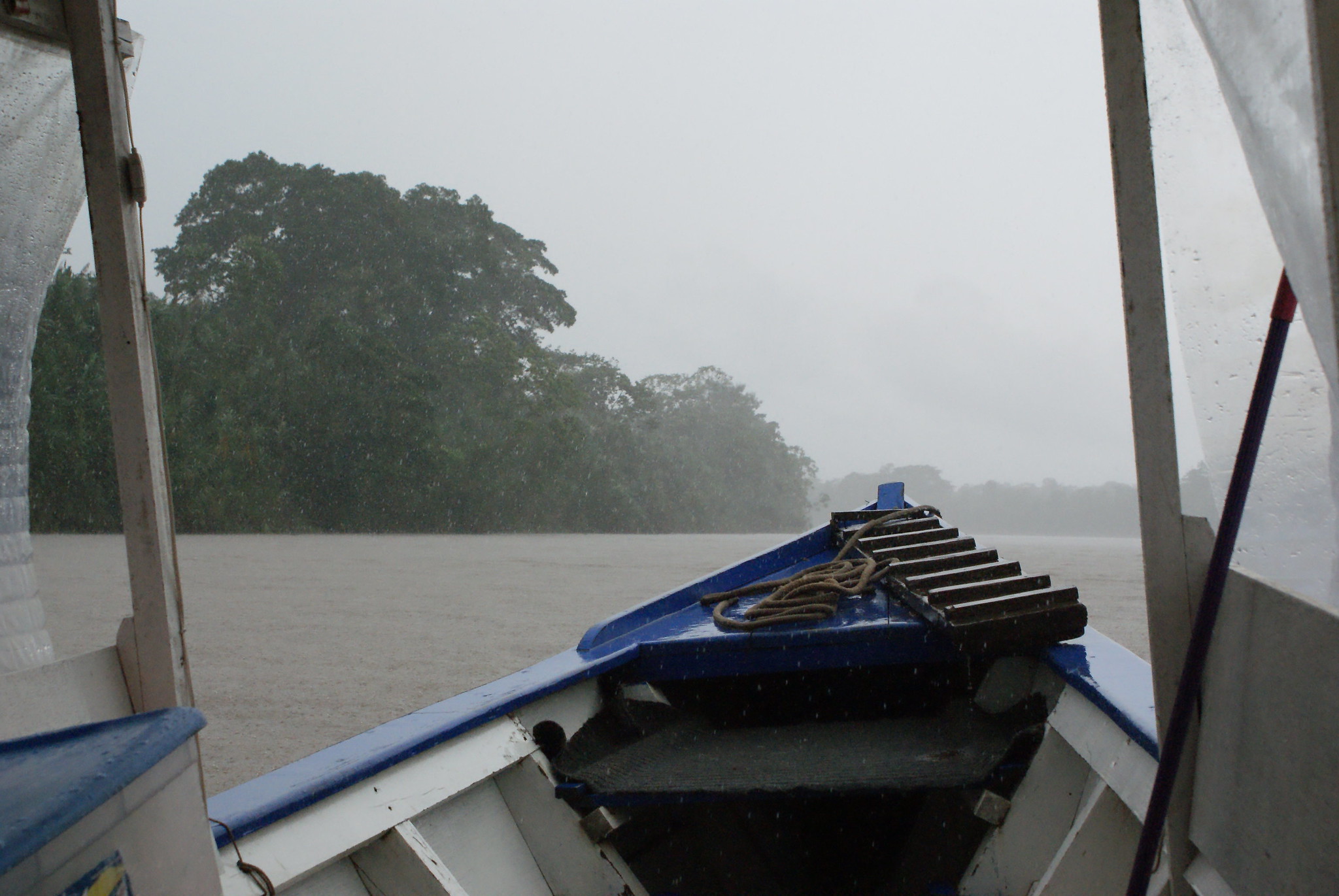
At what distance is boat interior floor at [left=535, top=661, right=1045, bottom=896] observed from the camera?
1.56m

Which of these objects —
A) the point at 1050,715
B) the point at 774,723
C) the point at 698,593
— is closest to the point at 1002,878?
the point at 1050,715

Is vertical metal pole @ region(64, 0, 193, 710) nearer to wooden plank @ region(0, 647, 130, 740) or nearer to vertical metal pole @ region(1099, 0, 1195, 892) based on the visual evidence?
wooden plank @ region(0, 647, 130, 740)

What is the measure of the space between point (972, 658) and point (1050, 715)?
402 mm

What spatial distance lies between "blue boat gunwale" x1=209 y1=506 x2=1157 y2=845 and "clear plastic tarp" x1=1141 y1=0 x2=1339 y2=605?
1.76 feet

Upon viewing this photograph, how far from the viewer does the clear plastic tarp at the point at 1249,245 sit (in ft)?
→ 1.97

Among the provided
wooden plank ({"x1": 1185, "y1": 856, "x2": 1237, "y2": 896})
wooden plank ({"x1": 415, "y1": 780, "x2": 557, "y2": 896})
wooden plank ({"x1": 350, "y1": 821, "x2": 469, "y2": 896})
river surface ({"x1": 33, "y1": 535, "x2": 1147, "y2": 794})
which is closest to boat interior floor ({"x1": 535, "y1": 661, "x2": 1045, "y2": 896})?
wooden plank ({"x1": 415, "y1": 780, "x2": 557, "y2": 896})

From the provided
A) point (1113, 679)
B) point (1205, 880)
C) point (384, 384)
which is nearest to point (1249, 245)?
point (1205, 880)

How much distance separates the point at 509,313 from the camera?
2652 cm

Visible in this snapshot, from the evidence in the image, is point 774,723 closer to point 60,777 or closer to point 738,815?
point 738,815

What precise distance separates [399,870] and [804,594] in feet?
3.75

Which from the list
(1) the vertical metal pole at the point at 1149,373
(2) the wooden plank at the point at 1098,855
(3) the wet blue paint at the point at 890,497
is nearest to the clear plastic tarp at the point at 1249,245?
(1) the vertical metal pole at the point at 1149,373

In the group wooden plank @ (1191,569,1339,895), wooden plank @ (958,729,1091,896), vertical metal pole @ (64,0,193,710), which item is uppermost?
vertical metal pole @ (64,0,193,710)

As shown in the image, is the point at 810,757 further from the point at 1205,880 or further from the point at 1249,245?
the point at 1249,245

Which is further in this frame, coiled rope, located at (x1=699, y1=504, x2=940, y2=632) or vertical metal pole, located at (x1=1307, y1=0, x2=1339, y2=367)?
coiled rope, located at (x1=699, y1=504, x2=940, y2=632)
